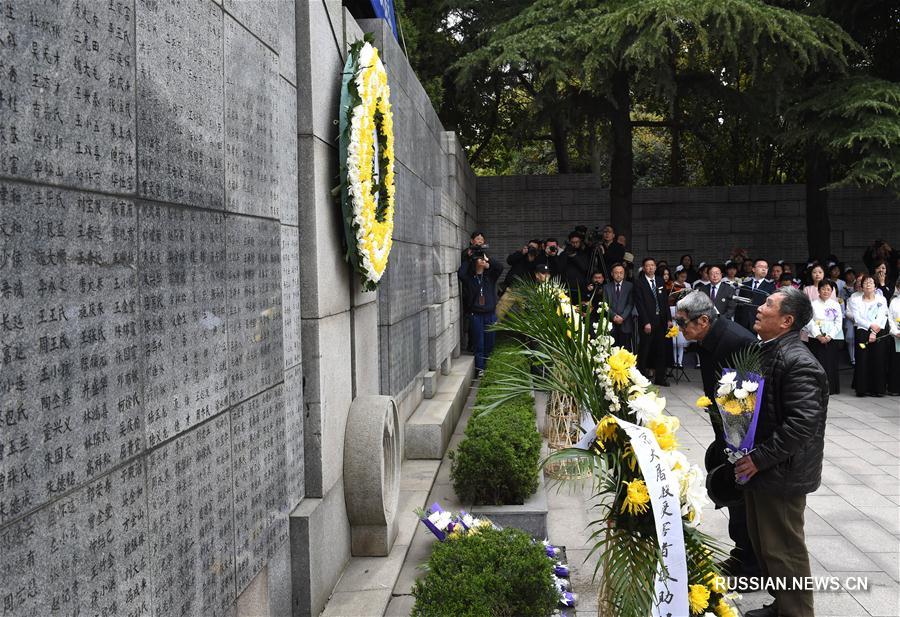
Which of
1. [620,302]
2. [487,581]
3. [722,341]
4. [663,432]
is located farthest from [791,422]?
[620,302]

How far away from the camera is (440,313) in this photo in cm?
1035

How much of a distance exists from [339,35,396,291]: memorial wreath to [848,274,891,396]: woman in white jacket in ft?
29.0

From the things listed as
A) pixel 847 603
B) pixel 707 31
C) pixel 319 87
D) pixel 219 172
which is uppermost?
pixel 707 31

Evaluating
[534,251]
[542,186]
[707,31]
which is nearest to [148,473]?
[534,251]

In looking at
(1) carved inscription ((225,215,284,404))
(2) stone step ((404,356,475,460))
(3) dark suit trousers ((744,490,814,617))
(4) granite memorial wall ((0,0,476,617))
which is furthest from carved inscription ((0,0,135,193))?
(2) stone step ((404,356,475,460))

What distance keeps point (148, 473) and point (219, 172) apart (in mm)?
1229

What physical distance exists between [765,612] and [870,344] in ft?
28.3

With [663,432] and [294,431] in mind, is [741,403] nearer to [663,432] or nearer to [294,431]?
[663,432]

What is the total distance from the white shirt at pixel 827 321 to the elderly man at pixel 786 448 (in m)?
7.74

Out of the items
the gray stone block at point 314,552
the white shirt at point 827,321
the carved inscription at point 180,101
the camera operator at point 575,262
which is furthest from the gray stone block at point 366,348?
the white shirt at point 827,321

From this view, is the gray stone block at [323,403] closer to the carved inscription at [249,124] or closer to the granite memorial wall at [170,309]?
the granite memorial wall at [170,309]

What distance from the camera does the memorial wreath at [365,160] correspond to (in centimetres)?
481

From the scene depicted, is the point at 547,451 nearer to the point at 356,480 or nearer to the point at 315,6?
the point at 356,480

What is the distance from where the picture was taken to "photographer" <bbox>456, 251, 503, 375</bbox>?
40.1 ft
